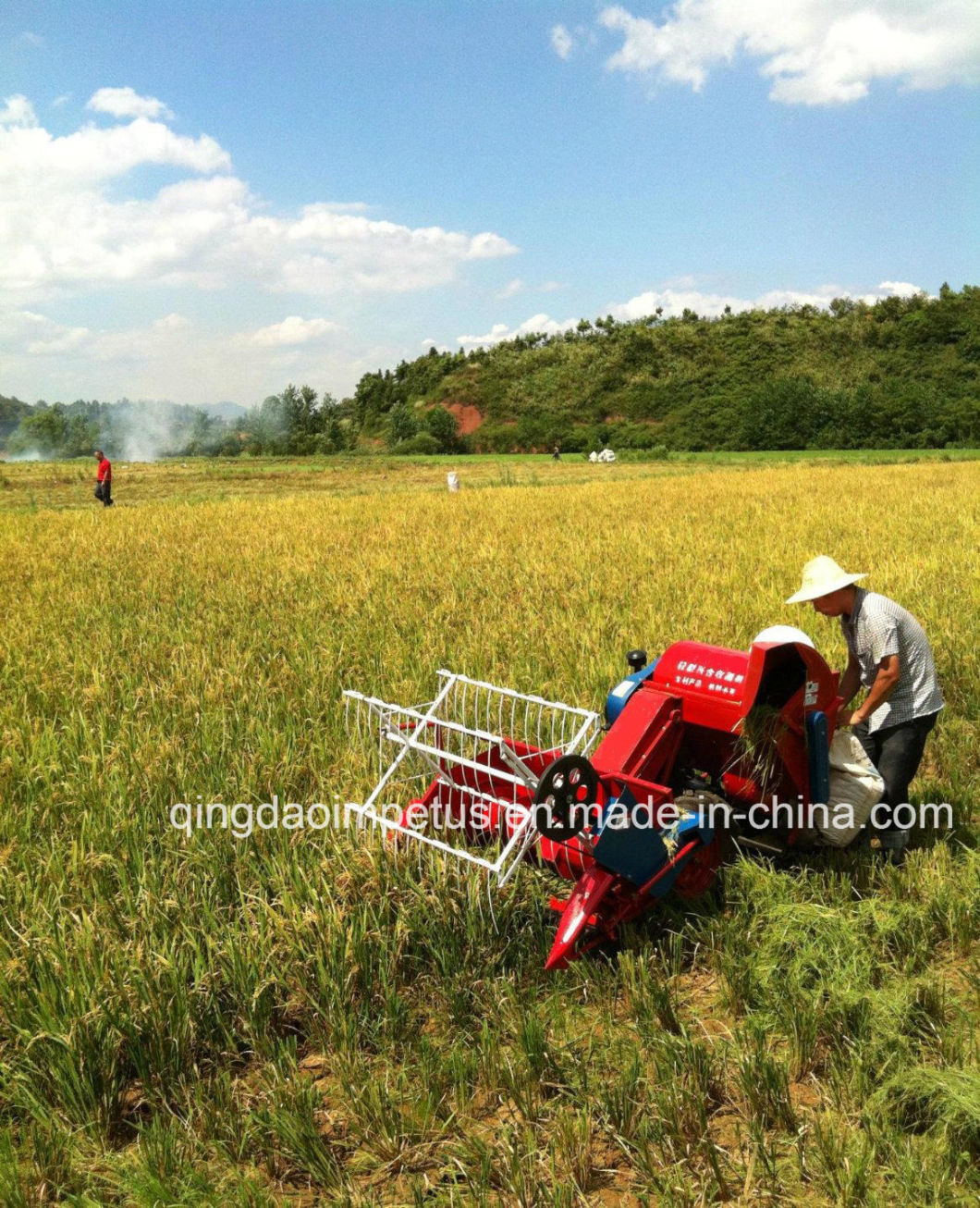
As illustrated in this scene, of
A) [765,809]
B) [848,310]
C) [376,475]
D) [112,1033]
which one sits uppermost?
[848,310]

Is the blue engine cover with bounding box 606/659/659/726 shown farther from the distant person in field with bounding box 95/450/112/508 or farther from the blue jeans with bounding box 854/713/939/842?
the distant person in field with bounding box 95/450/112/508

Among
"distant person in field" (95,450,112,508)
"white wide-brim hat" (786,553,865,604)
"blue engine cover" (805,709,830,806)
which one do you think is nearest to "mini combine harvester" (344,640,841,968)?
"blue engine cover" (805,709,830,806)

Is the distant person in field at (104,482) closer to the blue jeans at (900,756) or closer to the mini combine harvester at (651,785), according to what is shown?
the mini combine harvester at (651,785)

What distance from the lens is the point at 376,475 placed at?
34.5 m

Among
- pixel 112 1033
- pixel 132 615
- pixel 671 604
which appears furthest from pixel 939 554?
pixel 112 1033

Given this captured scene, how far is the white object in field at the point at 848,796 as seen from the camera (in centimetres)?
337

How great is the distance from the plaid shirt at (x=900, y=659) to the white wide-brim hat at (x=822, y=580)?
0.18 metres

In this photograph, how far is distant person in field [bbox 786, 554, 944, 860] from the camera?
359 cm

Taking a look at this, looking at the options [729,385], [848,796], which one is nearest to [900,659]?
[848,796]

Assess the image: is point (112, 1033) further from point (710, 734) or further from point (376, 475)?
point (376, 475)

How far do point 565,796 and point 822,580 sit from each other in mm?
1623

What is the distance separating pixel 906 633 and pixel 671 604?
330 centimetres

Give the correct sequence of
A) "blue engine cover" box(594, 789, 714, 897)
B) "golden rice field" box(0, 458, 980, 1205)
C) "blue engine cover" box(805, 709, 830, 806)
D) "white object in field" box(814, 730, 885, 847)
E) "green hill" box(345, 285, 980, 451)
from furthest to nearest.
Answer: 1. "green hill" box(345, 285, 980, 451)
2. "white object in field" box(814, 730, 885, 847)
3. "blue engine cover" box(805, 709, 830, 806)
4. "blue engine cover" box(594, 789, 714, 897)
5. "golden rice field" box(0, 458, 980, 1205)

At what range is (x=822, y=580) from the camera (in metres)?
3.56
